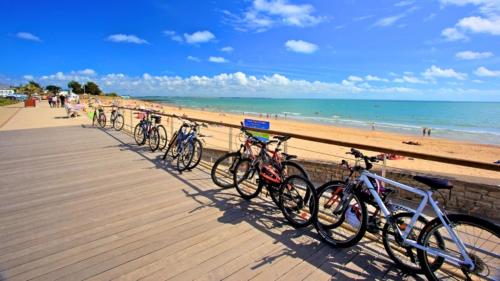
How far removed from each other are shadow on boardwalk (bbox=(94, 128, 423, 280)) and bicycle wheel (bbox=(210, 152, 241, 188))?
0.60 ft

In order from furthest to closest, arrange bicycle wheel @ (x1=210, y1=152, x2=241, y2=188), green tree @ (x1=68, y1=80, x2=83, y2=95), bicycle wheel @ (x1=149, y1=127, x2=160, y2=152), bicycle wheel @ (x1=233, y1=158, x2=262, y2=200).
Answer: green tree @ (x1=68, y1=80, x2=83, y2=95) < bicycle wheel @ (x1=149, y1=127, x2=160, y2=152) < bicycle wheel @ (x1=210, y1=152, x2=241, y2=188) < bicycle wheel @ (x1=233, y1=158, x2=262, y2=200)

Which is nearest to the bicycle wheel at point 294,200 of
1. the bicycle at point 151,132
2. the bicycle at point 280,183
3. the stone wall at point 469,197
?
the bicycle at point 280,183

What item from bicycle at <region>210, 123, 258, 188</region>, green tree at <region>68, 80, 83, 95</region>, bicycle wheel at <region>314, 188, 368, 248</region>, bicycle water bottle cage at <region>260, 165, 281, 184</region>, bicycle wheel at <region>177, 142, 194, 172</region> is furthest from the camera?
green tree at <region>68, 80, 83, 95</region>

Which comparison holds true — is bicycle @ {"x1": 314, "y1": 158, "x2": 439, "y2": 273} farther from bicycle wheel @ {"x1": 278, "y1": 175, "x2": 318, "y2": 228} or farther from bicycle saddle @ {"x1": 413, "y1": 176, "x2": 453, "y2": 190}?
bicycle saddle @ {"x1": 413, "y1": 176, "x2": 453, "y2": 190}

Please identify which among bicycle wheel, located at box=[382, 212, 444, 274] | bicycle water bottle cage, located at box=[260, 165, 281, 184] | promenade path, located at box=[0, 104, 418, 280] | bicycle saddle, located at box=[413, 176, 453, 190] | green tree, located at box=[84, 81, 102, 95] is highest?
green tree, located at box=[84, 81, 102, 95]

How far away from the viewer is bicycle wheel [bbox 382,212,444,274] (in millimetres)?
2291

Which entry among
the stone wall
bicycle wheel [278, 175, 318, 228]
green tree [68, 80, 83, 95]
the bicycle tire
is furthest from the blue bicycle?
green tree [68, 80, 83, 95]

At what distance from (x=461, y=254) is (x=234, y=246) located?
1.78 meters

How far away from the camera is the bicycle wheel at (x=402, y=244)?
7.52 feet

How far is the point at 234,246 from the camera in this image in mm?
2656

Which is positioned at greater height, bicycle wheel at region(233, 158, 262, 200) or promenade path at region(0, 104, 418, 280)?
bicycle wheel at region(233, 158, 262, 200)

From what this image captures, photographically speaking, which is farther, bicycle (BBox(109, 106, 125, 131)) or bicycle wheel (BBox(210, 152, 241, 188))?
bicycle (BBox(109, 106, 125, 131))

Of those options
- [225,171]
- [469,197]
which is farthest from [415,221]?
[469,197]

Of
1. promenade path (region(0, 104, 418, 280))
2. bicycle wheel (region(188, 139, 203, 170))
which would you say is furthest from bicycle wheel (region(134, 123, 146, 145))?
bicycle wheel (region(188, 139, 203, 170))
